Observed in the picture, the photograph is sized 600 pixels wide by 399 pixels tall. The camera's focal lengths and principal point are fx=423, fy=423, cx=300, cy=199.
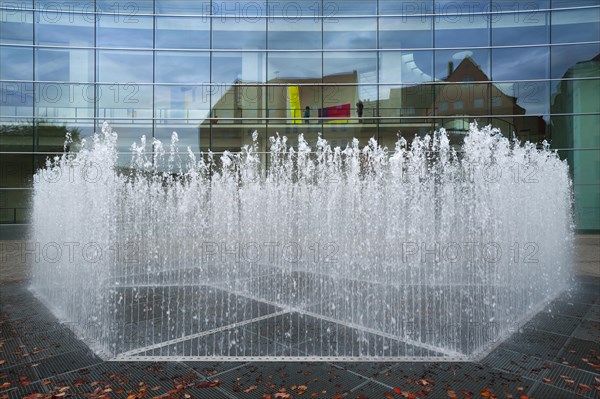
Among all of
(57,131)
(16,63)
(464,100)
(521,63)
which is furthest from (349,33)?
(16,63)

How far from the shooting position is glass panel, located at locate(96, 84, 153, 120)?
1520 centimetres

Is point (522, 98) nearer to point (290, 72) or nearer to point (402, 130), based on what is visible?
point (402, 130)

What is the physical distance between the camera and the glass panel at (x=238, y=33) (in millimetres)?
15758

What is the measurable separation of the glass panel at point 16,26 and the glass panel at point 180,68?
4.60m

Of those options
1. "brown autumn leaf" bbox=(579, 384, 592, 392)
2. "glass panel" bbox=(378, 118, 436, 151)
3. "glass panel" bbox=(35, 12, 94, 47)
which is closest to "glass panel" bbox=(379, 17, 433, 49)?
"glass panel" bbox=(378, 118, 436, 151)

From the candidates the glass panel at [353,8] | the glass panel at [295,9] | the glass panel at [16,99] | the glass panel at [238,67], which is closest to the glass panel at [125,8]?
the glass panel at [238,67]

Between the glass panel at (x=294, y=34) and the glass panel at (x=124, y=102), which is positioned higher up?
the glass panel at (x=294, y=34)

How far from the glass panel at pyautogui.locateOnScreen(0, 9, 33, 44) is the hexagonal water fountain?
4833 mm

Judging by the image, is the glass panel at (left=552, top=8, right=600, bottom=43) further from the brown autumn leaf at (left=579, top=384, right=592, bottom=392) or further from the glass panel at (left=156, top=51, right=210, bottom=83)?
the brown autumn leaf at (left=579, top=384, right=592, bottom=392)

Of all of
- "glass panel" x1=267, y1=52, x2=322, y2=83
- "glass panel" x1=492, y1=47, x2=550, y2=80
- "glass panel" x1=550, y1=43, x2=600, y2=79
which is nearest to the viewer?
"glass panel" x1=550, y1=43, x2=600, y2=79

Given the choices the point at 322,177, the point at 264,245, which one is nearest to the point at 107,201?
the point at 264,245

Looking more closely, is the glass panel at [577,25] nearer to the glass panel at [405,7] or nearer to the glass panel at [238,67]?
the glass panel at [405,7]

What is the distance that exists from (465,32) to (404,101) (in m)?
3.25

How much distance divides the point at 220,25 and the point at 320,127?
17.5 ft
